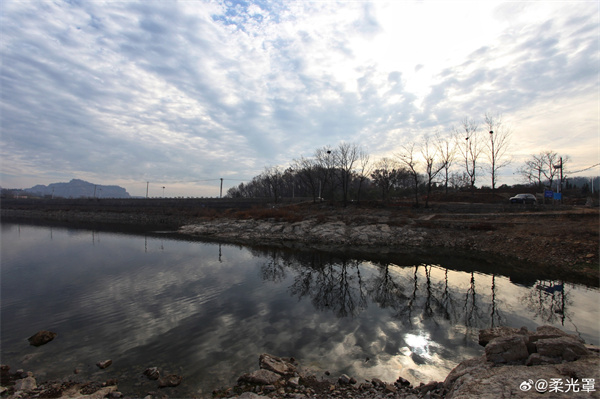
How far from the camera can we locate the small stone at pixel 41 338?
857 centimetres

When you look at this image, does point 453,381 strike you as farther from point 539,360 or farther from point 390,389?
point 539,360

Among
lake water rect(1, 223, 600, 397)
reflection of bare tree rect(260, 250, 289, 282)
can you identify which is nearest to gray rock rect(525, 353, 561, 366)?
lake water rect(1, 223, 600, 397)

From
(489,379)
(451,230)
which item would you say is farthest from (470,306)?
(451,230)

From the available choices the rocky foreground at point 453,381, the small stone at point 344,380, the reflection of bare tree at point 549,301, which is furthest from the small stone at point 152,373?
the reflection of bare tree at point 549,301

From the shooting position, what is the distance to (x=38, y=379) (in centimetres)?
681

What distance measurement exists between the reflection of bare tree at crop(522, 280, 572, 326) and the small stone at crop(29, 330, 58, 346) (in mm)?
17630

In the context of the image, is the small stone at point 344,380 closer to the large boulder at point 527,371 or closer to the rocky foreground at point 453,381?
the rocky foreground at point 453,381

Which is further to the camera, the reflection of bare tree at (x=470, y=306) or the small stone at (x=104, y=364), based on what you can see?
the reflection of bare tree at (x=470, y=306)

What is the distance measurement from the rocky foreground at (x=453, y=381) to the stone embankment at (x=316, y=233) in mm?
23154

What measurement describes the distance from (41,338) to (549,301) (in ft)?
66.1

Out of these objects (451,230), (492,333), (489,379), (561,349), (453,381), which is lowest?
(492,333)

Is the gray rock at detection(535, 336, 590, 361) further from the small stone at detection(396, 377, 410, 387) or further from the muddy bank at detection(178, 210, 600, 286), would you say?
the muddy bank at detection(178, 210, 600, 286)

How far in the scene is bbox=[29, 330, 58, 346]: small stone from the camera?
8.57 meters

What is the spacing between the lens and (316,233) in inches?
1331
